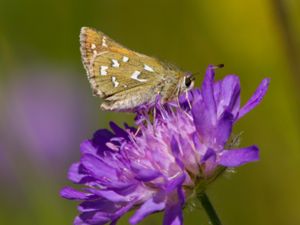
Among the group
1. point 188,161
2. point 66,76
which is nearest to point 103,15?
point 66,76

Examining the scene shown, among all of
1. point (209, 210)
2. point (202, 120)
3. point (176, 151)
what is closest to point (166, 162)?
point (176, 151)

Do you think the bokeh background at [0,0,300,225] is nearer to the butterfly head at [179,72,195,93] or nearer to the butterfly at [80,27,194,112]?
the butterfly at [80,27,194,112]

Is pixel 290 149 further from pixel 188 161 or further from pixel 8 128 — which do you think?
pixel 188 161

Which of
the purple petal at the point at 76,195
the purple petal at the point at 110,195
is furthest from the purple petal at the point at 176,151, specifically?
the purple petal at the point at 76,195

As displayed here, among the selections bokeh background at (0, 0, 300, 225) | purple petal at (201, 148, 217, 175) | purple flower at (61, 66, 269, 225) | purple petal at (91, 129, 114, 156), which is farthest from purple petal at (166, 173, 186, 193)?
bokeh background at (0, 0, 300, 225)

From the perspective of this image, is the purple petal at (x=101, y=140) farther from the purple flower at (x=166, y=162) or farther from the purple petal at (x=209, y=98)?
the purple petal at (x=209, y=98)

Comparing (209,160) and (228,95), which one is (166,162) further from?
(228,95)
